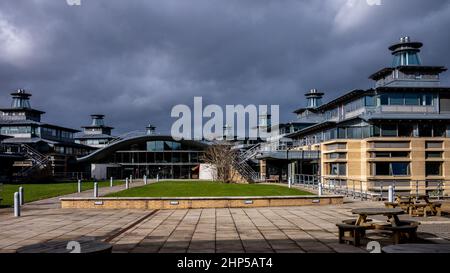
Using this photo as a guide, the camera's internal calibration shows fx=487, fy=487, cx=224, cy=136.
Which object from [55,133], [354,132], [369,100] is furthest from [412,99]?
[55,133]

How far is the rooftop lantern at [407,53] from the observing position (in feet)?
181

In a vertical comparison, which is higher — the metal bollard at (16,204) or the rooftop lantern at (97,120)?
the rooftop lantern at (97,120)

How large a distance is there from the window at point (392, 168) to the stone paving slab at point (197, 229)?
1048 inches

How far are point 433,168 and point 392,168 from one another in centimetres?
431

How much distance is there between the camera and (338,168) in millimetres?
49812

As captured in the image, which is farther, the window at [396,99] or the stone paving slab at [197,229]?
the window at [396,99]

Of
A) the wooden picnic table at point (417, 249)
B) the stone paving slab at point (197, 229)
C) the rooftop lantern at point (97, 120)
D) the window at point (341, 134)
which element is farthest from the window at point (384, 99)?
the rooftop lantern at point (97, 120)

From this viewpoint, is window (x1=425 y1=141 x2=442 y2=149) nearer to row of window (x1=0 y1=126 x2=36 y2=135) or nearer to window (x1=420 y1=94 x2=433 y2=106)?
window (x1=420 y1=94 x2=433 y2=106)

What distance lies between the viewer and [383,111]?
47938mm

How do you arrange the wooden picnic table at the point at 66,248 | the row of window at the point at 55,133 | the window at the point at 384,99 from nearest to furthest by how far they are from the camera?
the wooden picnic table at the point at 66,248
the window at the point at 384,99
the row of window at the point at 55,133

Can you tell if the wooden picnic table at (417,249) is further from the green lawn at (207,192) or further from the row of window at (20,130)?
the row of window at (20,130)
